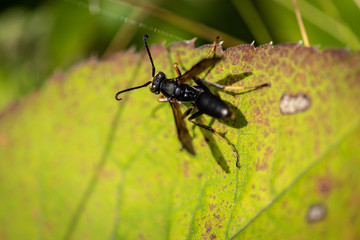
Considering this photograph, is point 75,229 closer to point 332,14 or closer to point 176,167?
point 176,167

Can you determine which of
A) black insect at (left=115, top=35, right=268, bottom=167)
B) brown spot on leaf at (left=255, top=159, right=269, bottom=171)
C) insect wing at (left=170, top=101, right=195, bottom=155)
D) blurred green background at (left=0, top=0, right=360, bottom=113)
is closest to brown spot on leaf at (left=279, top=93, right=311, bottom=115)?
black insect at (left=115, top=35, right=268, bottom=167)

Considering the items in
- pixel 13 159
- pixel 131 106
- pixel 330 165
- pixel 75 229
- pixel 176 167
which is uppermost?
pixel 330 165

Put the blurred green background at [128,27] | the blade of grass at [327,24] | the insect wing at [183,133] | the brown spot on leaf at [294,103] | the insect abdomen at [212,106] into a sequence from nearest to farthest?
the brown spot on leaf at [294,103] → the insect abdomen at [212,106] → the insect wing at [183,133] → the blade of grass at [327,24] → the blurred green background at [128,27]

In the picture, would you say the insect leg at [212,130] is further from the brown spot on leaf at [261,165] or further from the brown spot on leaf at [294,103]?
the brown spot on leaf at [294,103]

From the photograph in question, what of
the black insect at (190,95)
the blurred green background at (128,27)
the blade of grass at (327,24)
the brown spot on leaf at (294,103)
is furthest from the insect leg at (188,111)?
the blade of grass at (327,24)

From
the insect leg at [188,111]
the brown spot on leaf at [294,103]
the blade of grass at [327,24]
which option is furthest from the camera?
the blade of grass at [327,24]

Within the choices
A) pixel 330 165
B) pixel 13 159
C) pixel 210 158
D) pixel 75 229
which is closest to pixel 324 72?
pixel 330 165

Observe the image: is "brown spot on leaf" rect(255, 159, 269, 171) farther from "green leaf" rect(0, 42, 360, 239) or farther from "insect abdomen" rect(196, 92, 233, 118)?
"insect abdomen" rect(196, 92, 233, 118)
